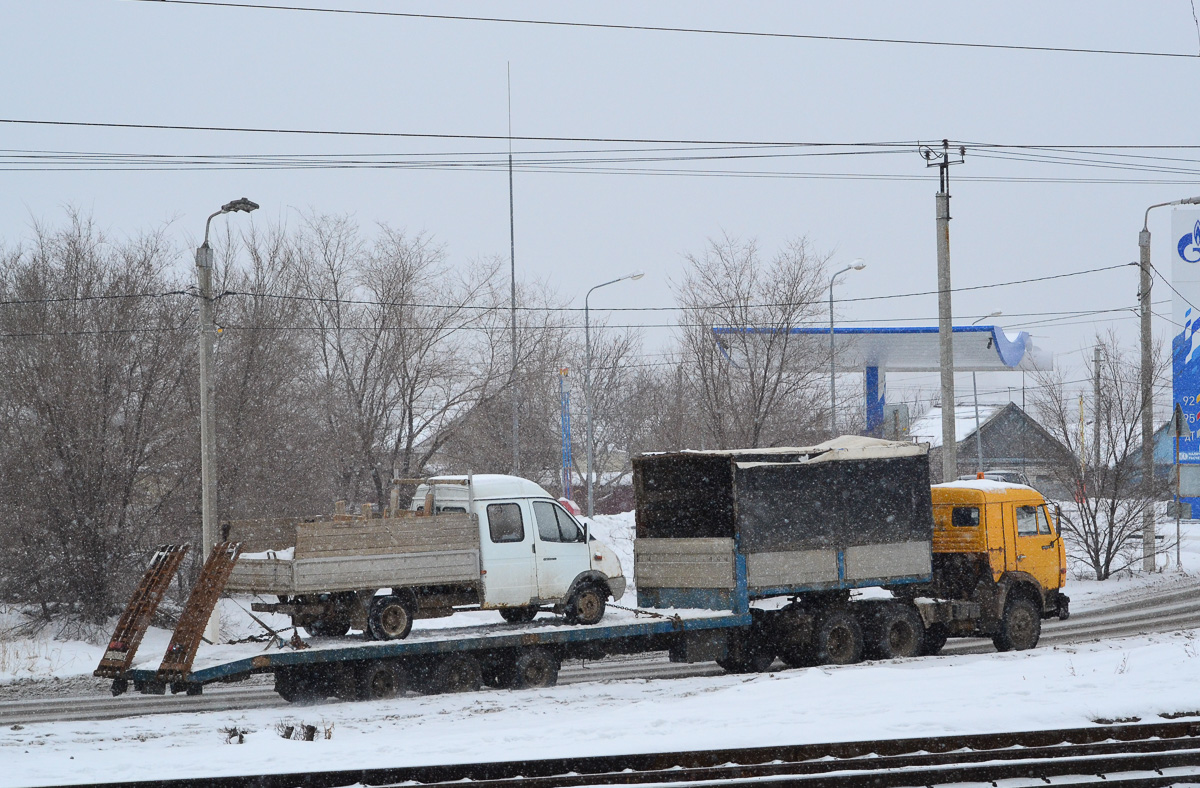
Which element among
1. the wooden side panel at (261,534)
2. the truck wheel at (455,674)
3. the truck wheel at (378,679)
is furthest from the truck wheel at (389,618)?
the wooden side panel at (261,534)

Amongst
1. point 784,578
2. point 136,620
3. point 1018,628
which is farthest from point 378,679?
point 1018,628

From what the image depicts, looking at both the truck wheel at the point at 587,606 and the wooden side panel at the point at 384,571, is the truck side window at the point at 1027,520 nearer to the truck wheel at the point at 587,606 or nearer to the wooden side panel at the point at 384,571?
the truck wheel at the point at 587,606

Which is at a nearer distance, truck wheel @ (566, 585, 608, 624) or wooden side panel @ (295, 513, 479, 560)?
wooden side panel @ (295, 513, 479, 560)

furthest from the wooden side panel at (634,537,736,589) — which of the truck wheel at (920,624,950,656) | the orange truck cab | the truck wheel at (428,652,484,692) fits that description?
the orange truck cab

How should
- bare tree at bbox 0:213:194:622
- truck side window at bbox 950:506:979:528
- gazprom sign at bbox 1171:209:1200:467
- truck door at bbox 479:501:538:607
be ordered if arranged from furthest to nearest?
1. gazprom sign at bbox 1171:209:1200:467
2. bare tree at bbox 0:213:194:622
3. truck side window at bbox 950:506:979:528
4. truck door at bbox 479:501:538:607

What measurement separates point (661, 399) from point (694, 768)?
43.7 meters

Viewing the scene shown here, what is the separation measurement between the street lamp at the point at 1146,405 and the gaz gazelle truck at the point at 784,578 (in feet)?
32.6

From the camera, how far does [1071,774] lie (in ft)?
29.3

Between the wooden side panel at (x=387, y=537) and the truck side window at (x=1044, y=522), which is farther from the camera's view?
the truck side window at (x=1044, y=522)

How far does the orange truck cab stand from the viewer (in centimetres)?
1806

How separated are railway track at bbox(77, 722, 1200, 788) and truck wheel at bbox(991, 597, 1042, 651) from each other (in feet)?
28.3

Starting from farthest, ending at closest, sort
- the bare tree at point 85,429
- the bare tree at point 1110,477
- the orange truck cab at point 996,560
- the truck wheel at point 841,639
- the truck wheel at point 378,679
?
the bare tree at point 1110,477 < the bare tree at point 85,429 < the orange truck cab at point 996,560 < the truck wheel at point 841,639 < the truck wheel at point 378,679

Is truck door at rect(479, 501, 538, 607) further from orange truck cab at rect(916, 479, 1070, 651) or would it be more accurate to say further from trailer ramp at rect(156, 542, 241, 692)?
orange truck cab at rect(916, 479, 1070, 651)

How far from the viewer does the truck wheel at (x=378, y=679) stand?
14406mm
